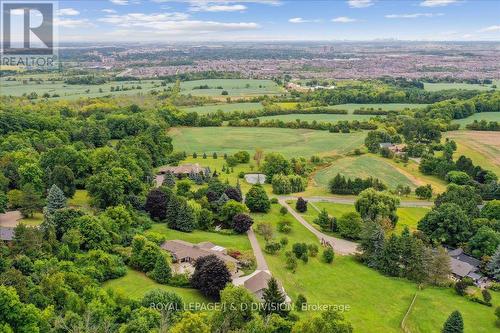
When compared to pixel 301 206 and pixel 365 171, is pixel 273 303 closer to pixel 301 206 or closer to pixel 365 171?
pixel 301 206

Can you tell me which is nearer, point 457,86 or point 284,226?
point 284,226

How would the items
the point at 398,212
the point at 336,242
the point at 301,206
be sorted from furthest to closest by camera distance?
the point at 398,212 < the point at 301,206 < the point at 336,242

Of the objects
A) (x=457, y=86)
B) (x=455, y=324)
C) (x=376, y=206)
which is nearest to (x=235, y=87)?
(x=457, y=86)

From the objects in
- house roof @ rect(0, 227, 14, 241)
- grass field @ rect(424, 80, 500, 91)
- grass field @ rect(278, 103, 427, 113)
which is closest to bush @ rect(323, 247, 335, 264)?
house roof @ rect(0, 227, 14, 241)

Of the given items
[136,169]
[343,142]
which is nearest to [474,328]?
[136,169]

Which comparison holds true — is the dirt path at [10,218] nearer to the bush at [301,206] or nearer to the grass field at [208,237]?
the grass field at [208,237]
